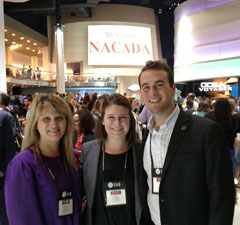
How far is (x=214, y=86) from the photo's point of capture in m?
16.3

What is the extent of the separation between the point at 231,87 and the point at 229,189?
15716 millimetres

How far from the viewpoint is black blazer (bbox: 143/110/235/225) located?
4.20 ft

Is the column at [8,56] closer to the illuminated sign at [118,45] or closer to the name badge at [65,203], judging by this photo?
the illuminated sign at [118,45]

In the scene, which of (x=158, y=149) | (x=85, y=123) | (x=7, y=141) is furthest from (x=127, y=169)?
(x=7, y=141)

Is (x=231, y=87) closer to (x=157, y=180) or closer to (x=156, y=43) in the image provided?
(x=156, y=43)

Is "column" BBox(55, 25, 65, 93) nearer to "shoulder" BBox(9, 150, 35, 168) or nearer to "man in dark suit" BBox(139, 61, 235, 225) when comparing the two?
"shoulder" BBox(9, 150, 35, 168)

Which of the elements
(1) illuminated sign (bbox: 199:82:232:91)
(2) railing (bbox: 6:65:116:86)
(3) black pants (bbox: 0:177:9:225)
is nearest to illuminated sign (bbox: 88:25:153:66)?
(2) railing (bbox: 6:65:116:86)

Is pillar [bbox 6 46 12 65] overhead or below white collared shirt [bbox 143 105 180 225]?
overhead

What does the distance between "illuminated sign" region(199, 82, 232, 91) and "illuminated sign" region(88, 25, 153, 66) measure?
9858 millimetres

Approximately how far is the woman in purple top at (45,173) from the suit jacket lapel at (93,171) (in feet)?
0.26

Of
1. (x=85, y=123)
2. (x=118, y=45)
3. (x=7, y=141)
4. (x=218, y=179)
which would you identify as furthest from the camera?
(x=118, y=45)

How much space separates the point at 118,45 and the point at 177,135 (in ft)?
79.6

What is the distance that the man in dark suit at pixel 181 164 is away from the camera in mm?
1286

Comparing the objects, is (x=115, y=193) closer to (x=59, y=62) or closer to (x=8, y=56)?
(x=59, y=62)
